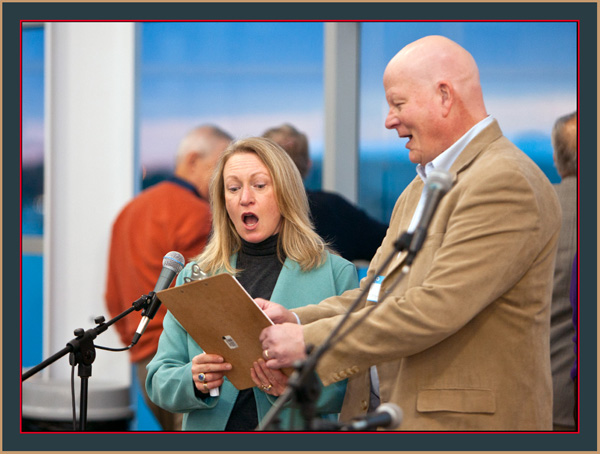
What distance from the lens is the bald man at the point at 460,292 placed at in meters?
2.09

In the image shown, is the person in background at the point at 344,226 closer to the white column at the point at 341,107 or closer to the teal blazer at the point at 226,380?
the teal blazer at the point at 226,380

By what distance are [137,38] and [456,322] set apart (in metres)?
4.54

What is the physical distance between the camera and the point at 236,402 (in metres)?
2.48

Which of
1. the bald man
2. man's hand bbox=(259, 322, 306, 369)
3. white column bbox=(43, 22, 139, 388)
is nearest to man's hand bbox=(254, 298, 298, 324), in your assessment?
A: the bald man

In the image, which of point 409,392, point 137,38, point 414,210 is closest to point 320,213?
point 414,210

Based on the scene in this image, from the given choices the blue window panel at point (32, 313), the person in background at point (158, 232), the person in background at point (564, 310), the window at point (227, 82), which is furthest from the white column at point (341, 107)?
the person in background at point (564, 310)

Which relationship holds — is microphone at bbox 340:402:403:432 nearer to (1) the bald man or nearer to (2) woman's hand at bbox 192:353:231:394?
(1) the bald man

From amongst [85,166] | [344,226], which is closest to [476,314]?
[344,226]

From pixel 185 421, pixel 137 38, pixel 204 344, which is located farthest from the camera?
pixel 137 38

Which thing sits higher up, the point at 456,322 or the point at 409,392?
the point at 456,322

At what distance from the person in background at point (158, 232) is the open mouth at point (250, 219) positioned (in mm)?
2313

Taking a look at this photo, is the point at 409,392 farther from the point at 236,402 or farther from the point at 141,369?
the point at 141,369

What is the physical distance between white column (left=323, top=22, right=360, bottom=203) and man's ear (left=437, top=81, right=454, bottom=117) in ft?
11.3

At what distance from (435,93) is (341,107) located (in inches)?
136
